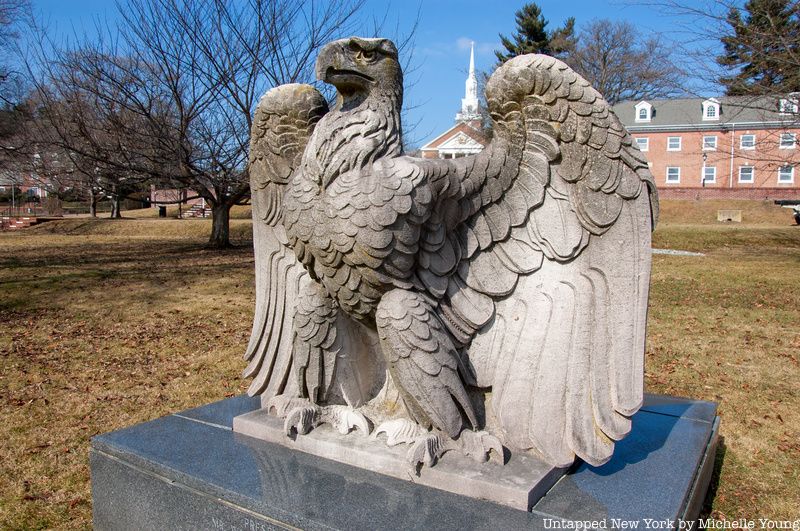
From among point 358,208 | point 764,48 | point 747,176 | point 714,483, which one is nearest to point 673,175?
point 747,176

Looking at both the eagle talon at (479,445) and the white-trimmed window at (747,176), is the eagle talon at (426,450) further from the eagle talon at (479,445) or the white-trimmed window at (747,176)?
the white-trimmed window at (747,176)

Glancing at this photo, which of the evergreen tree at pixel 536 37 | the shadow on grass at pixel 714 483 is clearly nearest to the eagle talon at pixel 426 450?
the shadow on grass at pixel 714 483

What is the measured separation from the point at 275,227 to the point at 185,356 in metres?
3.88

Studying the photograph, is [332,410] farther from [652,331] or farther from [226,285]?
[226,285]

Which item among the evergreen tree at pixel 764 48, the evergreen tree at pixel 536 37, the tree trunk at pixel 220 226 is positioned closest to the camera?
the evergreen tree at pixel 764 48

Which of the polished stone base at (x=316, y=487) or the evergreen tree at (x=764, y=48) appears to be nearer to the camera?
the polished stone base at (x=316, y=487)

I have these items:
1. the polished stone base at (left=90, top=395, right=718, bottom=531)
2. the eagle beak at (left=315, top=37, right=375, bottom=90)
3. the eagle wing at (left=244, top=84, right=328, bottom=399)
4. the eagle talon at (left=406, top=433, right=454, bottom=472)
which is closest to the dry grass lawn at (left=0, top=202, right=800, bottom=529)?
the polished stone base at (left=90, top=395, right=718, bottom=531)

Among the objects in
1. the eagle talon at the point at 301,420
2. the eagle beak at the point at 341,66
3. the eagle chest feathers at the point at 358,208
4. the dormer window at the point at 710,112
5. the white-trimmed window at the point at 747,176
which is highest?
the dormer window at the point at 710,112

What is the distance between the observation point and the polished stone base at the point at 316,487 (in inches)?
87.9

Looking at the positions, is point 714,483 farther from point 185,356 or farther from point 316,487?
point 185,356

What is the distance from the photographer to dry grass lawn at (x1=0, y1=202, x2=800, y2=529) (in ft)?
12.1

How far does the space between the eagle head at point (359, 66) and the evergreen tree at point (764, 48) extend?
8.56 m

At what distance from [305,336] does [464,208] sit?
0.97 metres

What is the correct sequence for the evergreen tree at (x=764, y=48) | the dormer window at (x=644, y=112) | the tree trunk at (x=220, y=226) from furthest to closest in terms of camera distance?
the dormer window at (x=644, y=112)
the tree trunk at (x=220, y=226)
the evergreen tree at (x=764, y=48)
